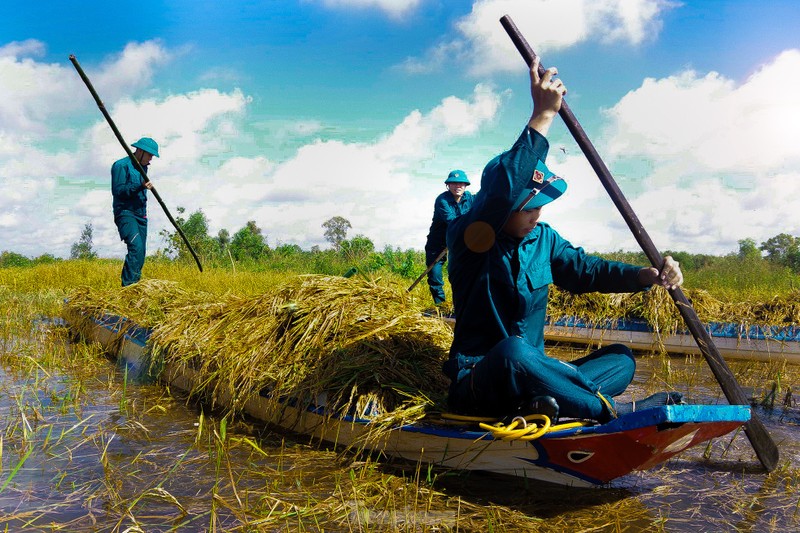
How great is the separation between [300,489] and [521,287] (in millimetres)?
1475

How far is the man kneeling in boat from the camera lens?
2.71m

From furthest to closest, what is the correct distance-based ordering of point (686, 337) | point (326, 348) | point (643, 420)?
point (686, 337) < point (326, 348) < point (643, 420)

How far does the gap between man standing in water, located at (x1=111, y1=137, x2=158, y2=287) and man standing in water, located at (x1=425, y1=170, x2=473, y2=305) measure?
3.96 m

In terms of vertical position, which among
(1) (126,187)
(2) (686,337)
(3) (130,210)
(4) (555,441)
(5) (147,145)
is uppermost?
(5) (147,145)

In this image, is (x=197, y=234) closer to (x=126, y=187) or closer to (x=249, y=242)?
(x=249, y=242)

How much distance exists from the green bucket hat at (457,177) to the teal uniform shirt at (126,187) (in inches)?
167

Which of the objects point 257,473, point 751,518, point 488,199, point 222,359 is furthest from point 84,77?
point 751,518

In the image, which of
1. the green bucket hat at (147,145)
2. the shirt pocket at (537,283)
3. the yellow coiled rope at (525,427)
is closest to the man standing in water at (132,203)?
the green bucket hat at (147,145)

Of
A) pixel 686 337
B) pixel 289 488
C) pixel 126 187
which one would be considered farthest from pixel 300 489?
pixel 126 187

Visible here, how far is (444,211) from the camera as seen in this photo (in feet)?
29.6

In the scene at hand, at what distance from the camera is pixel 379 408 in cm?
338

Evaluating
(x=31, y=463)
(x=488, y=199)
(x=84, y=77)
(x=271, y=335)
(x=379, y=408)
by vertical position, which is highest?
(x=84, y=77)

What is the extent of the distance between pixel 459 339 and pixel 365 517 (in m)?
0.93

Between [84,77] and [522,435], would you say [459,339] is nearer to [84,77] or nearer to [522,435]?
[522,435]
